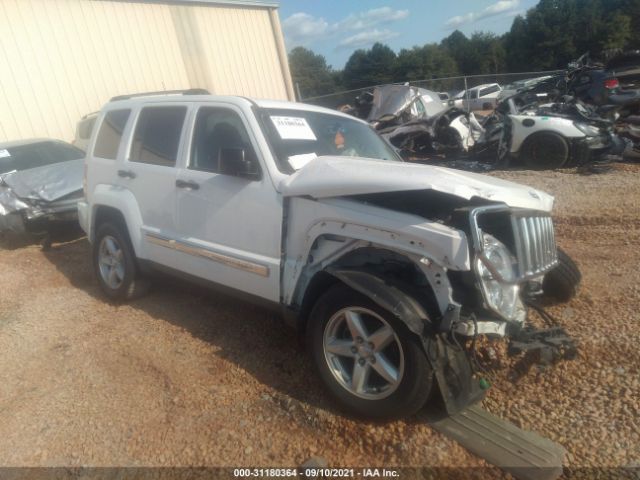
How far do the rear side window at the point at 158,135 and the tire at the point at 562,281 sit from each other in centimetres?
313

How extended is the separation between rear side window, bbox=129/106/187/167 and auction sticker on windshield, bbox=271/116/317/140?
0.92 metres

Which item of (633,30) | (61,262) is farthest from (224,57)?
(633,30)

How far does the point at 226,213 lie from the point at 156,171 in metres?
0.98

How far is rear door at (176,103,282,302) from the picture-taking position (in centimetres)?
321

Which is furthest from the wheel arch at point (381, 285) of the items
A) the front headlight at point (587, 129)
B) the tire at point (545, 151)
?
the front headlight at point (587, 129)

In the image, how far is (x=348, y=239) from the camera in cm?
285

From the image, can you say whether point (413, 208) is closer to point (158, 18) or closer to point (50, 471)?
point (50, 471)

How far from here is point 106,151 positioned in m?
4.68

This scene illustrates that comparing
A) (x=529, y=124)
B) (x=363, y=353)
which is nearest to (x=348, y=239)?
(x=363, y=353)

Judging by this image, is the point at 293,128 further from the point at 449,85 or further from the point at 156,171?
the point at 449,85

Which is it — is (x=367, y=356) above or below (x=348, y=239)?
below

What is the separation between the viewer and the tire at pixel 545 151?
28.7ft

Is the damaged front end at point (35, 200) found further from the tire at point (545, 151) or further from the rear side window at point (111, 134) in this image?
the tire at point (545, 151)

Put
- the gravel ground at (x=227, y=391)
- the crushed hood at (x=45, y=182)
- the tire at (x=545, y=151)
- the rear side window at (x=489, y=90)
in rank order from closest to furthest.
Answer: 1. the gravel ground at (x=227, y=391)
2. the crushed hood at (x=45, y=182)
3. the tire at (x=545, y=151)
4. the rear side window at (x=489, y=90)
